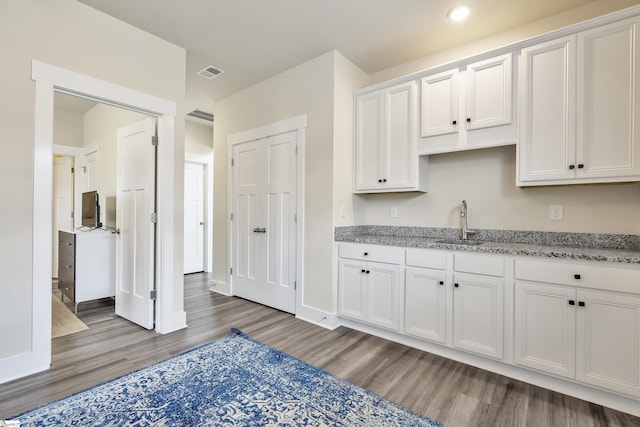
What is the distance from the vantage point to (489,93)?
2412mm

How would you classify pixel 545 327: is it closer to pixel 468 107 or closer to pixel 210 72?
pixel 468 107

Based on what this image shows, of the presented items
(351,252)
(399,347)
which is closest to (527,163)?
(351,252)

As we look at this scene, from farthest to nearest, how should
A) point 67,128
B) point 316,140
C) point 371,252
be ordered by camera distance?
point 67,128 < point 316,140 < point 371,252

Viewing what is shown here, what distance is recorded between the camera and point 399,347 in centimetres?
258

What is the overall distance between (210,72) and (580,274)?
3938 mm

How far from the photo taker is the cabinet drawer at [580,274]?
1.72 meters

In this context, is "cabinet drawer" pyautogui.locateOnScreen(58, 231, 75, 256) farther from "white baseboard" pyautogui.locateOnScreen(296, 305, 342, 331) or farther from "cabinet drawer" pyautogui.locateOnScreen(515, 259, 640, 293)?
"cabinet drawer" pyautogui.locateOnScreen(515, 259, 640, 293)

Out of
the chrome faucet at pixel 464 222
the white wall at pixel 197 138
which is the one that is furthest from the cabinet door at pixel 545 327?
the white wall at pixel 197 138

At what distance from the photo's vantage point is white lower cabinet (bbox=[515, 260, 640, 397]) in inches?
67.8

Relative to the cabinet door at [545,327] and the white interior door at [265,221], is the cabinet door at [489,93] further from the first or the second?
the white interior door at [265,221]

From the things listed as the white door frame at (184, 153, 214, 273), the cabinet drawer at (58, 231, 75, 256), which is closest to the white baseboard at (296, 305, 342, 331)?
the cabinet drawer at (58, 231, 75, 256)

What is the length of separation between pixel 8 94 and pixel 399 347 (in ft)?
11.4

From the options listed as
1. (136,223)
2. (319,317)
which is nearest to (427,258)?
(319,317)

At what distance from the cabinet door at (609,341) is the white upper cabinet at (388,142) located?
1.52 m
